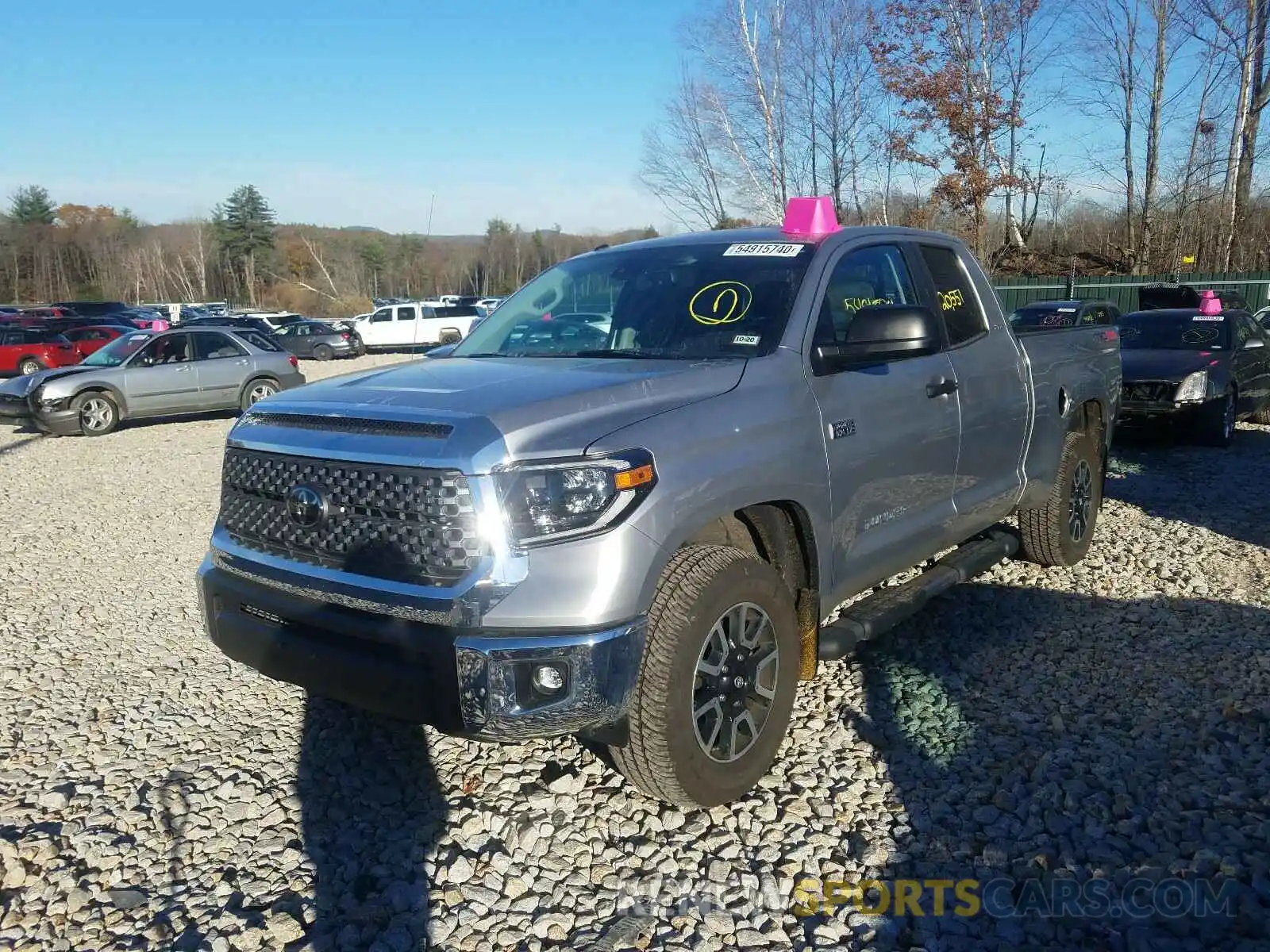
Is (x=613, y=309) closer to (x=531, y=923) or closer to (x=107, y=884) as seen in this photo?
Answer: (x=531, y=923)

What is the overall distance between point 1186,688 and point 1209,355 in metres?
8.15

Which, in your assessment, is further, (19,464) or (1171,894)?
(19,464)

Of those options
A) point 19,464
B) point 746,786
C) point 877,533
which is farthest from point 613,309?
point 19,464

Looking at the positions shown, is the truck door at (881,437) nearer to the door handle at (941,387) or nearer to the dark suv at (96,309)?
the door handle at (941,387)

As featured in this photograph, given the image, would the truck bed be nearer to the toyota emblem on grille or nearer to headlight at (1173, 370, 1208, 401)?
the toyota emblem on grille

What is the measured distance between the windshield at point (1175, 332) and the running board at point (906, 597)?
24.4 feet

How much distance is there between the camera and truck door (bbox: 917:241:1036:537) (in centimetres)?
456

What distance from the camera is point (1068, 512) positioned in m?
5.72

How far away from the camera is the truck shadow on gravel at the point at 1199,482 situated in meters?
7.29

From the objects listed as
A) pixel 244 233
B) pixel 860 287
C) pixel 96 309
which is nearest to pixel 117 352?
pixel 860 287

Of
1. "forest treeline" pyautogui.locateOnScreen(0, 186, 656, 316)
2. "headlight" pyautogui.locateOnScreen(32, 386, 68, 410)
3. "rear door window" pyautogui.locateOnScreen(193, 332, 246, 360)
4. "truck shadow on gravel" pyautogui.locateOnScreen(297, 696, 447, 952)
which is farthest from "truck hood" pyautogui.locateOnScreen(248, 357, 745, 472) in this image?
"forest treeline" pyautogui.locateOnScreen(0, 186, 656, 316)

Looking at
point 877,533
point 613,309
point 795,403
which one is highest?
point 613,309

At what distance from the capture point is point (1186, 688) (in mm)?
4188

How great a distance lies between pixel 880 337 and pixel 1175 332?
983cm
